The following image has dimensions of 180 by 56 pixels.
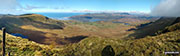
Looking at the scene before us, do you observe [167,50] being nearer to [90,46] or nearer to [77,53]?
[90,46]

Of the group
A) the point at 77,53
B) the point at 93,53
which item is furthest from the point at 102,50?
the point at 77,53

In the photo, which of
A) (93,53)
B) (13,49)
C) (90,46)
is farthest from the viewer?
(13,49)

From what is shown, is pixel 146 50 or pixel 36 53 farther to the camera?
pixel 36 53

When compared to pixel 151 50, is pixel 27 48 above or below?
below

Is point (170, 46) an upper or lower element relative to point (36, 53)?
upper

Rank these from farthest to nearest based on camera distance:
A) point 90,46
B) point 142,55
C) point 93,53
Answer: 1. point 90,46
2. point 93,53
3. point 142,55

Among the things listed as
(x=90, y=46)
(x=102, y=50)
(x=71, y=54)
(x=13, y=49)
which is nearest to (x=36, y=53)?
(x=13, y=49)

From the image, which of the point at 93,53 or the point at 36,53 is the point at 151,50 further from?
the point at 36,53

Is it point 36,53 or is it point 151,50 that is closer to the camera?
point 151,50

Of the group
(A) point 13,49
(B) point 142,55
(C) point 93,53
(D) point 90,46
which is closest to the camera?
(B) point 142,55
